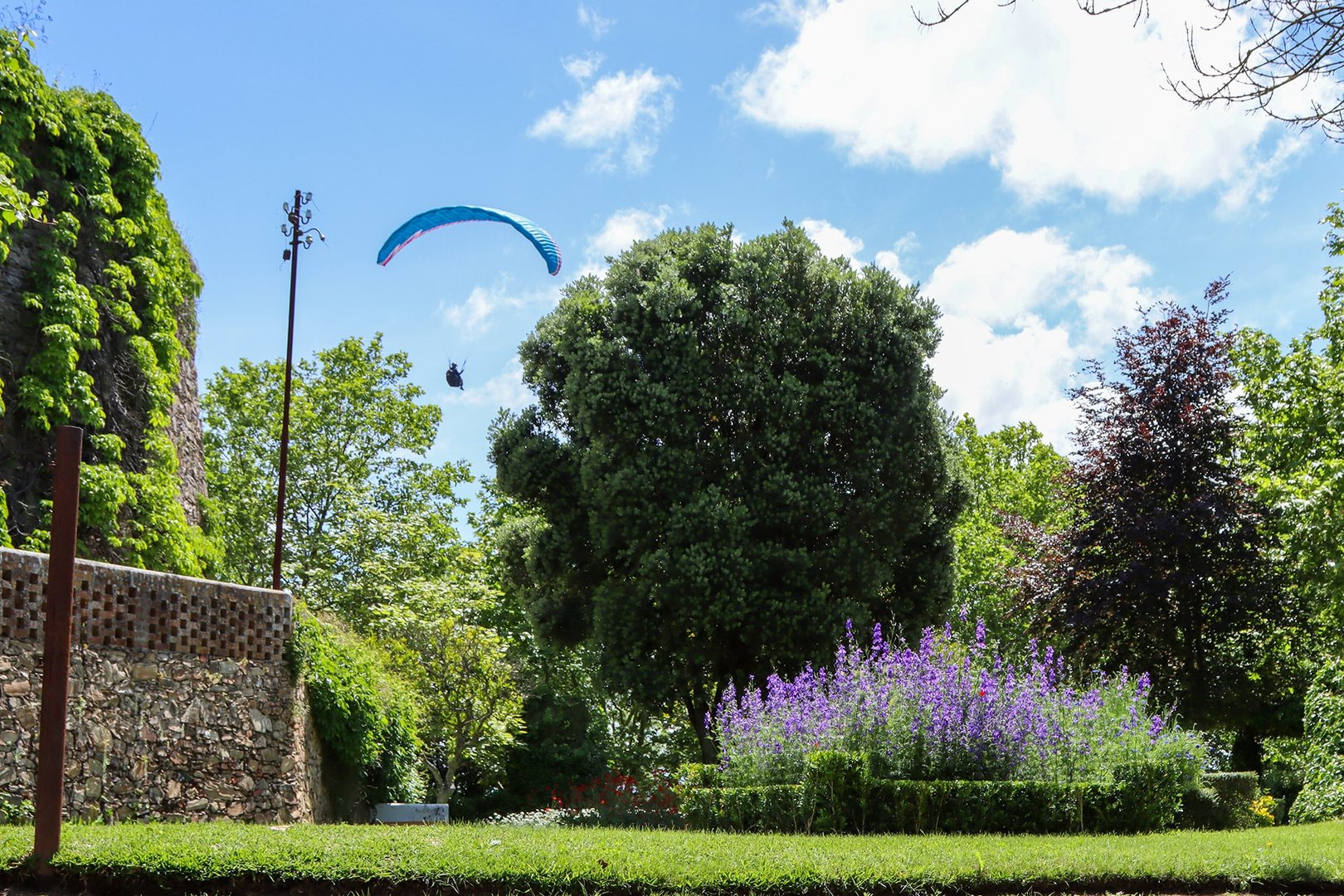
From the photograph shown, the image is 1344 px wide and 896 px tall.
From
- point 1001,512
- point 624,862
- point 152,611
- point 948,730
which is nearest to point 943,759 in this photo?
point 948,730

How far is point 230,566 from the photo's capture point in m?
26.0

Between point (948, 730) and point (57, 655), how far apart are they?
6.92 metres

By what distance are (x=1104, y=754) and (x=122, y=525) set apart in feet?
34.6

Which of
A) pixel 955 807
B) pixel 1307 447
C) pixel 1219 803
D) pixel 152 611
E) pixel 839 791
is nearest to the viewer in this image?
pixel 955 807

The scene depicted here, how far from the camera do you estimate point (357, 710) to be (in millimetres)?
12086

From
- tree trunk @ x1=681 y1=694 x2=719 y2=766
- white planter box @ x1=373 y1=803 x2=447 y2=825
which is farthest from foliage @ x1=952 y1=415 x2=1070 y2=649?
white planter box @ x1=373 y1=803 x2=447 y2=825

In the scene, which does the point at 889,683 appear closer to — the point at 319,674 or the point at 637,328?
the point at 319,674

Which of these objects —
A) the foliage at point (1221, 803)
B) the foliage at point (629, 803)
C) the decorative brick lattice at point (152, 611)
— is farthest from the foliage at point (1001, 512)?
the decorative brick lattice at point (152, 611)

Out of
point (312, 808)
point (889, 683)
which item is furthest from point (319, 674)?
point (889, 683)

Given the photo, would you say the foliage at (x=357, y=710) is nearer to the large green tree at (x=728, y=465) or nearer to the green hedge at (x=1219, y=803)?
the large green tree at (x=728, y=465)

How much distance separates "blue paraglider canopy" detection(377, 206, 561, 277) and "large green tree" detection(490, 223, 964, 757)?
1394 mm

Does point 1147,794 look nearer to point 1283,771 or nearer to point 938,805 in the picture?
point 938,805

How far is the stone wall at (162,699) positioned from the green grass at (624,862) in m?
1.51

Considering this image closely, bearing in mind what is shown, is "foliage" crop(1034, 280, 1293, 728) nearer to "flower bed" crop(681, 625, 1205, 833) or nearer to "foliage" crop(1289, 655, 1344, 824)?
"foliage" crop(1289, 655, 1344, 824)
